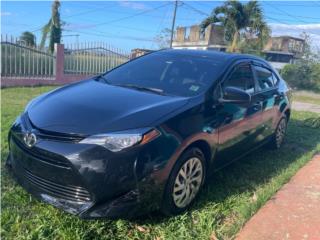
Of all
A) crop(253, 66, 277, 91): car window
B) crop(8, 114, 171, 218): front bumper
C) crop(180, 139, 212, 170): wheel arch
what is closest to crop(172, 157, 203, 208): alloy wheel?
crop(180, 139, 212, 170): wheel arch

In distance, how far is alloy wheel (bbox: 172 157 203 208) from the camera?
138 inches

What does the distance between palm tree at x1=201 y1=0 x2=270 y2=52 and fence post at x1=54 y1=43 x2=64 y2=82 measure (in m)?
13.2

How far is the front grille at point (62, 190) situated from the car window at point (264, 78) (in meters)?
3.08

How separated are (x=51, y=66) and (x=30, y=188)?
1209 cm

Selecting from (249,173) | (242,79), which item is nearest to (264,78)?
(242,79)

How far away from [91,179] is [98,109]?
717mm

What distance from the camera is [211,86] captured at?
4.04 metres

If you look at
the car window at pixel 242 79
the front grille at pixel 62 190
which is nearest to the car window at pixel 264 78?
the car window at pixel 242 79

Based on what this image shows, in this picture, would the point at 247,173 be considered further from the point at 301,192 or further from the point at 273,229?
the point at 273,229

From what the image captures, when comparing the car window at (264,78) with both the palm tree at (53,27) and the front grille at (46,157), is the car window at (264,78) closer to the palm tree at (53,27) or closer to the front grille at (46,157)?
the front grille at (46,157)

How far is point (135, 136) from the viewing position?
306 centimetres

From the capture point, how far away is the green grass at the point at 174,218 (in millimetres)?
3180

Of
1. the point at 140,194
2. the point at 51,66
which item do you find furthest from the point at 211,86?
the point at 51,66

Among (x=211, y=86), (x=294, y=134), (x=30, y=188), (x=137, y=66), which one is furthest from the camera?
(x=294, y=134)
